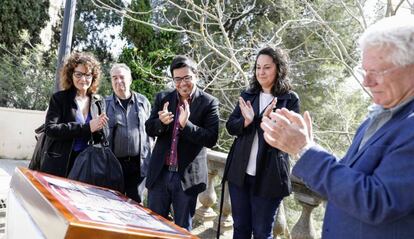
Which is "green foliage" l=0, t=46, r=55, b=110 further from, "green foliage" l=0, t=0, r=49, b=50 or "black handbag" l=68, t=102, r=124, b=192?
"black handbag" l=68, t=102, r=124, b=192

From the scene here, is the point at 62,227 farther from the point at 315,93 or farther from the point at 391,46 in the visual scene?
the point at 315,93

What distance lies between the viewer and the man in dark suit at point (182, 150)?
2.62 metres

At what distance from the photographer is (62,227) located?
110 centimetres

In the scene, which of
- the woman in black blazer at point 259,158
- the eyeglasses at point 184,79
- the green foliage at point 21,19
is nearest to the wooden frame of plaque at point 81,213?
the woman in black blazer at point 259,158

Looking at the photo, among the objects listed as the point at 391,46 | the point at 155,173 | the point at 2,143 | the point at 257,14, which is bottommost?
the point at 2,143

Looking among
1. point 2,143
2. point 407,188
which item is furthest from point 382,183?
point 2,143

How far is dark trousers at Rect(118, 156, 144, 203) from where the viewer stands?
3119 millimetres

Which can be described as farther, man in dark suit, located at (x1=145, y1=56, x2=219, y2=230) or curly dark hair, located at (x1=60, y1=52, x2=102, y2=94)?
curly dark hair, located at (x1=60, y1=52, x2=102, y2=94)

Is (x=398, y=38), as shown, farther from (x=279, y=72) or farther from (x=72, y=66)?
(x=72, y=66)

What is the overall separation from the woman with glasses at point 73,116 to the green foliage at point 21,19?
11857mm

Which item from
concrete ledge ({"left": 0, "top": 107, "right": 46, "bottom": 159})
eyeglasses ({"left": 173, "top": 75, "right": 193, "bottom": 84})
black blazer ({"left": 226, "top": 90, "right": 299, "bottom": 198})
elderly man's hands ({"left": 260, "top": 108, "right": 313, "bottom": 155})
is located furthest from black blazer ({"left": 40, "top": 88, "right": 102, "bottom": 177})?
concrete ledge ({"left": 0, "top": 107, "right": 46, "bottom": 159})

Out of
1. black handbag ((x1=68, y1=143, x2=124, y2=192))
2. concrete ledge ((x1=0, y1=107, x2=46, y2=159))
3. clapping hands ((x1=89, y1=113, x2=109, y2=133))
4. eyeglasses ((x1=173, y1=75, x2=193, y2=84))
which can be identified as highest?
eyeglasses ((x1=173, y1=75, x2=193, y2=84))

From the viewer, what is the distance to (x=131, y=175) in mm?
3148

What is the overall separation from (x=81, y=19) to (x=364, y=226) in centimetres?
1769
